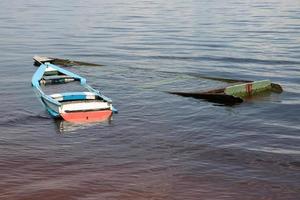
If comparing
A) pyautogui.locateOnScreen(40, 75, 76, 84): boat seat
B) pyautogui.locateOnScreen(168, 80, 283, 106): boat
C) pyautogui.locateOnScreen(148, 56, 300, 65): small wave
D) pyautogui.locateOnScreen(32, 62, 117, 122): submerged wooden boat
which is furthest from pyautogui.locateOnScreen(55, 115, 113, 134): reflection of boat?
pyautogui.locateOnScreen(148, 56, 300, 65): small wave

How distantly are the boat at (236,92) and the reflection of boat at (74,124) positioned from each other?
4.84 meters

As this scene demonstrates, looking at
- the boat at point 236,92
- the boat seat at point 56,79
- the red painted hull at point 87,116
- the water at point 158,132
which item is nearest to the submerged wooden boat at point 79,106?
the red painted hull at point 87,116

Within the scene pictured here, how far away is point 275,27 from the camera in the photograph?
47.4 metres

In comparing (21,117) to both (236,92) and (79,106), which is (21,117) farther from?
(236,92)

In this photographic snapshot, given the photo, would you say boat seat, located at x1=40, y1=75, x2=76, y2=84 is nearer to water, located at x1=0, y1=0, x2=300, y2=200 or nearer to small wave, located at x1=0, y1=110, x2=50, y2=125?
water, located at x1=0, y1=0, x2=300, y2=200

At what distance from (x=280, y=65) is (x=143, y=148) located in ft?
53.1

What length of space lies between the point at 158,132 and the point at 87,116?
2.74m

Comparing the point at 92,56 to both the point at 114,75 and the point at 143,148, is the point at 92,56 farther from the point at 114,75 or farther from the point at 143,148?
the point at 143,148

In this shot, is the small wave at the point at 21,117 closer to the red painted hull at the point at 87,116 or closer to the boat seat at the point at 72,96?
the boat seat at the point at 72,96

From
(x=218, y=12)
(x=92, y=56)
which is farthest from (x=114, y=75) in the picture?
(x=218, y=12)

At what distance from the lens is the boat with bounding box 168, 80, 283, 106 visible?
67.1 feet

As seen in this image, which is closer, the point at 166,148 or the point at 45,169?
the point at 45,169

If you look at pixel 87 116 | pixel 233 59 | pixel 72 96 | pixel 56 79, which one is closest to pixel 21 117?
pixel 72 96

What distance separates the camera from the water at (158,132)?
1210cm
